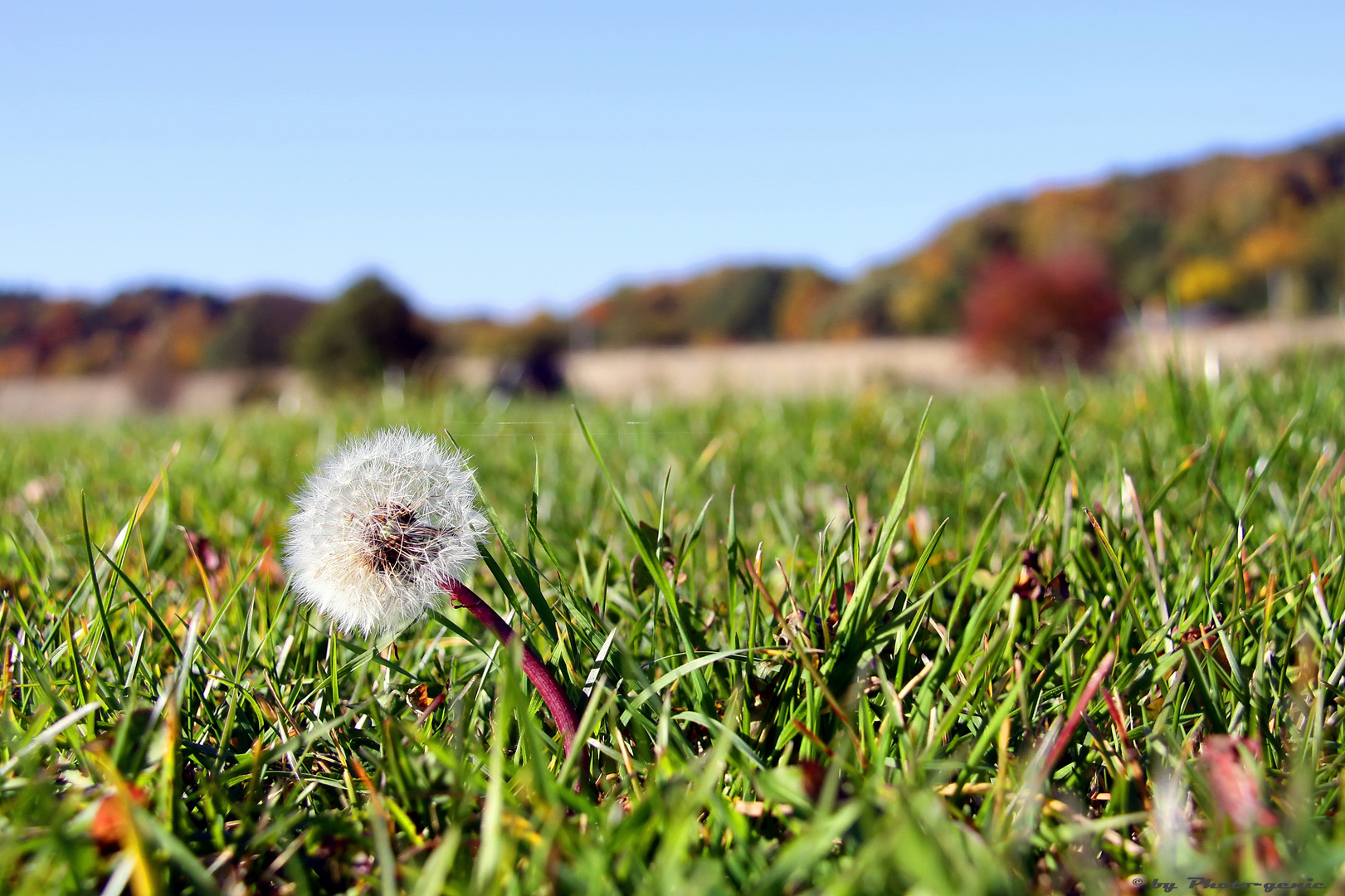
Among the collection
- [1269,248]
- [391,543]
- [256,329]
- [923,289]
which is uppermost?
[1269,248]

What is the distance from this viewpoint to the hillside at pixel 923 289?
61.2 metres

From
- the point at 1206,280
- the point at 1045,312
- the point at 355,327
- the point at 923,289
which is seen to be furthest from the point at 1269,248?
the point at 355,327

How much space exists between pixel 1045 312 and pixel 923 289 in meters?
35.6

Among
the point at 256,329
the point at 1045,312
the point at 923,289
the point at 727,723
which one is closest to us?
the point at 727,723

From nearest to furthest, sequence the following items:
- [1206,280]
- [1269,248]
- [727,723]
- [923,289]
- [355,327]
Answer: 1. [727,723]
2. [355,327]
3. [1206,280]
4. [1269,248]
5. [923,289]

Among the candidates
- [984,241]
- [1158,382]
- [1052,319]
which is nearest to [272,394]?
[1052,319]

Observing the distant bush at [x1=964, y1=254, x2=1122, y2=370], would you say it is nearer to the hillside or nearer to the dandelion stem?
the hillside

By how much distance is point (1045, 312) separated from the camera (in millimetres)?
31156

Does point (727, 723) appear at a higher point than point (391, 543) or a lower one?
lower

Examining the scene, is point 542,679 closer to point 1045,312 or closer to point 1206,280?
point 1045,312

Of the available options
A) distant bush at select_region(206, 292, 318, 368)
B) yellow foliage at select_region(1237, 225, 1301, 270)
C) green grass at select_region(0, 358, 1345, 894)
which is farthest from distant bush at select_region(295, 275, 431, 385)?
yellow foliage at select_region(1237, 225, 1301, 270)

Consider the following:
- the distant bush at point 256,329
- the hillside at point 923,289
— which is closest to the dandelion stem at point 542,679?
the hillside at point 923,289

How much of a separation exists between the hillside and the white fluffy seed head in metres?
45.8

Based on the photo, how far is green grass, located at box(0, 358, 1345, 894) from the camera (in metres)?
0.73
